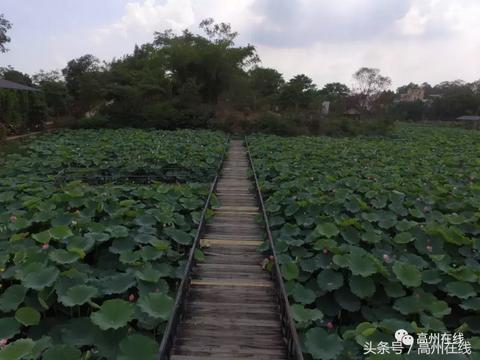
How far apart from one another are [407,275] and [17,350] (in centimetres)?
331

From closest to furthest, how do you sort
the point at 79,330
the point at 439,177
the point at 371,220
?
the point at 79,330 → the point at 371,220 → the point at 439,177

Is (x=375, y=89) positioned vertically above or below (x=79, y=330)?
above

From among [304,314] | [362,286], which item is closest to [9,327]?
[304,314]

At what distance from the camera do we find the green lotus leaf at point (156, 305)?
3.18 metres

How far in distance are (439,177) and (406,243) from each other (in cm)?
430

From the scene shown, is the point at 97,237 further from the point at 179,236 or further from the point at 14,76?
the point at 14,76

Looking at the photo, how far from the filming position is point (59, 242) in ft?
15.1

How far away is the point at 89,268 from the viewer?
13.6 ft

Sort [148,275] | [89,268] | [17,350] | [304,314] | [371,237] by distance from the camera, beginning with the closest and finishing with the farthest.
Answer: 1. [17,350]
2. [304,314]
3. [148,275]
4. [89,268]
5. [371,237]

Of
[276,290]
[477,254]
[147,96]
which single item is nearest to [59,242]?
[276,290]

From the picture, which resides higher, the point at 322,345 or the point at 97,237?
the point at 97,237

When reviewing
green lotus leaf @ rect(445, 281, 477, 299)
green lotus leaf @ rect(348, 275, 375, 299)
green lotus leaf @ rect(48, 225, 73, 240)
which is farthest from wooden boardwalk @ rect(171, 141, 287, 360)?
green lotus leaf @ rect(445, 281, 477, 299)

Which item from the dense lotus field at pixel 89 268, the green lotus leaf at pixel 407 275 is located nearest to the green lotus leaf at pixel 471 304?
the green lotus leaf at pixel 407 275

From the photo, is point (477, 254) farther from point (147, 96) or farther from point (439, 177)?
point (147, 96)
